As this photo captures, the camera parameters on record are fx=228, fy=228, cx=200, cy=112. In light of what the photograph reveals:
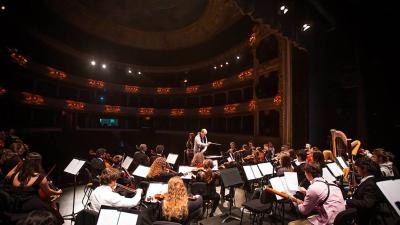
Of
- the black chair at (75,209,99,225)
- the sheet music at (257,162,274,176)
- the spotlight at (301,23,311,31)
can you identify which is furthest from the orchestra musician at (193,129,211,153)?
the black chair at (75,209,99,225)

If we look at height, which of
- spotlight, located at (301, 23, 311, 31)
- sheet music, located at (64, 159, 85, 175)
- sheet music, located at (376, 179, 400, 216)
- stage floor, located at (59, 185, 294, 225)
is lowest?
stage floor, located at (59, 185, 294, 225)

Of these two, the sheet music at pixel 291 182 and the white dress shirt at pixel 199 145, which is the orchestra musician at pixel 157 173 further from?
the white dress shirt at pixel 199 145

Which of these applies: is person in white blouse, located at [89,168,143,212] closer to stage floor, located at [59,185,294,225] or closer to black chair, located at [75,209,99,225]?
black chair, located at [75,209,99,225]

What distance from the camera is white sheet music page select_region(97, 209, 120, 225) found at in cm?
315

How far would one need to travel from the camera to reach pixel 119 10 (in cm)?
2138

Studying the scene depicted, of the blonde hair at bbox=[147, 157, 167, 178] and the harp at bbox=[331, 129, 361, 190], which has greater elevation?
the harp at bbox=[331, 129, 361, 190]

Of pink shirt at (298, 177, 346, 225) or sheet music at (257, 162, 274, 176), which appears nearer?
pink shirt at (298, 177, 346, 225)

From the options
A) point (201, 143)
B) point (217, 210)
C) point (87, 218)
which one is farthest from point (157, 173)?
point (201, 143)

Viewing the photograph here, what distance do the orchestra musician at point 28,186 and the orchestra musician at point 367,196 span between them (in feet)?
17.1

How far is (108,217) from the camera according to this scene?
3.16 metres

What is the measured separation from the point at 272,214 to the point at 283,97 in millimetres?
8765

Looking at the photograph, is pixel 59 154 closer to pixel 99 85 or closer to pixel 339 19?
pixel 99 85

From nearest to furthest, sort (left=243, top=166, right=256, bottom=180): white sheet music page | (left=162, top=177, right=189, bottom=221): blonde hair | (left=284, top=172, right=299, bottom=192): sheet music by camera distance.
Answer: (left=162, top=177, right=189, bottom=221): blonde hair < (left=284, top=172, right=299, bottom=192): sheet music < (left=243, top=166, right=256, bottom=180): white sheet music page

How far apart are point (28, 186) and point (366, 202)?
5.99 metres
